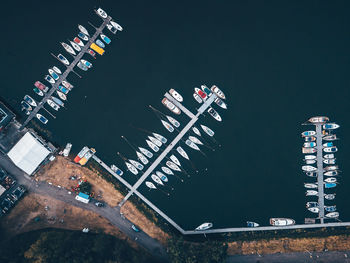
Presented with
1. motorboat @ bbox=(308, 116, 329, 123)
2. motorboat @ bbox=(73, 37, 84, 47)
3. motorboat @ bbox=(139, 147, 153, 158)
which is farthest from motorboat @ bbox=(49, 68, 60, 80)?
motorboat @ bbox=(308, 116, 329, 123)

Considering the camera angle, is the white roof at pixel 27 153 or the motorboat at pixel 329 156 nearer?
the white roof at pixel 27 153

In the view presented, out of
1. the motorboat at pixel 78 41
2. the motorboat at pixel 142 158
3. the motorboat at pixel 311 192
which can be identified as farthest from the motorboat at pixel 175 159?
the motorboat at pixel 78 41

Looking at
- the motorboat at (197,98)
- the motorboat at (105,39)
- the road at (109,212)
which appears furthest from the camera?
the motorboat at (105,39)

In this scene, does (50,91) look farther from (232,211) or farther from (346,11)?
(346,11)

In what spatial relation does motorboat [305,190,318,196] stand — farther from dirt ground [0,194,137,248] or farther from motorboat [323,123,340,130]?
dirt ground [0,194,137,248]

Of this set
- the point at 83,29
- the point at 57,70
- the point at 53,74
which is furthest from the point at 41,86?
the point at 83,29

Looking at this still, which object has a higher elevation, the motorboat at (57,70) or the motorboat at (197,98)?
the motorboat at (197,98)

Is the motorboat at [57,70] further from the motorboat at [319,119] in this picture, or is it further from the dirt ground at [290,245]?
the motorboat at [319,119]

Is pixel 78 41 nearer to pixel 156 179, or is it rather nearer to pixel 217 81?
pixel 217 81
